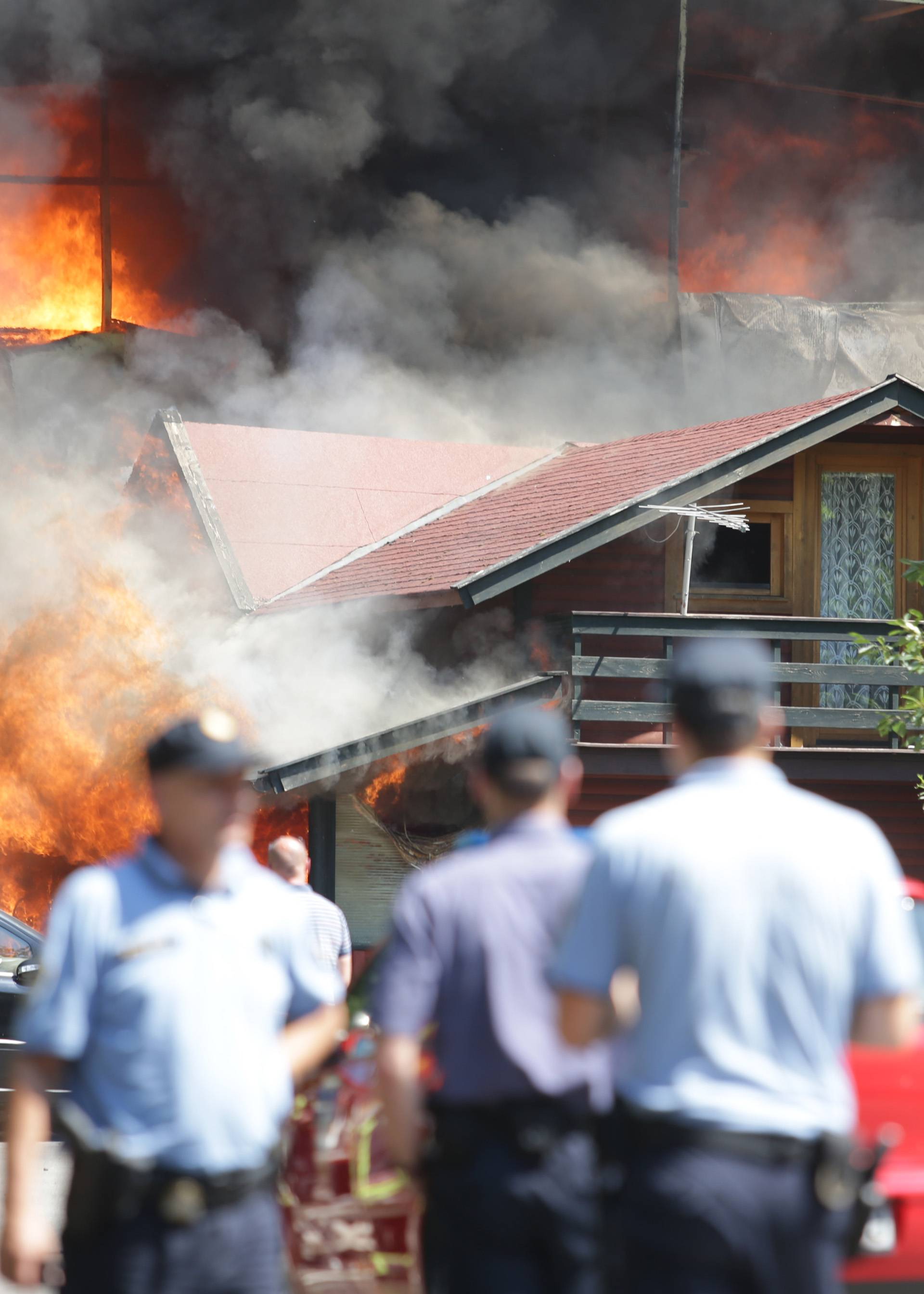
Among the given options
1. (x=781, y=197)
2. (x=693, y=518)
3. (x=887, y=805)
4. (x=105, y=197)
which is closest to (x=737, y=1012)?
(x=693, y=518)

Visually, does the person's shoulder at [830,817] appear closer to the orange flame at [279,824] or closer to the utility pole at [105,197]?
the orange flame at [279,824]

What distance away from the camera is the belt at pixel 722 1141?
2.45 metres

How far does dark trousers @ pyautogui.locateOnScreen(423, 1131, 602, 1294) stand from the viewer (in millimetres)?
2895

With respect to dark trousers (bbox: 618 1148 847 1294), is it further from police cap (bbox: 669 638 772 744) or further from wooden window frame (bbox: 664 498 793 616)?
wooden window frame (bbox: 664 498 793 616)

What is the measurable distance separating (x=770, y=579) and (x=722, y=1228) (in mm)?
12887

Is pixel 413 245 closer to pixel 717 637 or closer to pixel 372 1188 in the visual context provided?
pixel 717 637

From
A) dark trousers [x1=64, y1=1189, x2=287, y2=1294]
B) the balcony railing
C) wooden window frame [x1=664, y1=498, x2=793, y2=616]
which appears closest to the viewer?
dark trousers [x1=64, y1=1189, x2=287, y2=1294]

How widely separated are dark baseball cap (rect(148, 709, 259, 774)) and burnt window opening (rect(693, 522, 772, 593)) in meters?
12.3

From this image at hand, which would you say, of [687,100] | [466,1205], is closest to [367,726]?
[466,1205]

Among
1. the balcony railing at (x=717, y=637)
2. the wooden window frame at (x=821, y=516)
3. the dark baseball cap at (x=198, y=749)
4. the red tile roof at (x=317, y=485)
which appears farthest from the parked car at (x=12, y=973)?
the red tile roof at (x=317, y=485)

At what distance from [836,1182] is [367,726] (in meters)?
11.8

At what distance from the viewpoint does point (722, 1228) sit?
2.40 meters

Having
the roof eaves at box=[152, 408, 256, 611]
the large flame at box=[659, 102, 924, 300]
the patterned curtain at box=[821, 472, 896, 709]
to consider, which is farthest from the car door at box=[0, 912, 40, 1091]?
the large flame at box=[659, 102, 924, 300]

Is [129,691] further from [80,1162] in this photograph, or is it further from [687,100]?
[687,100]
